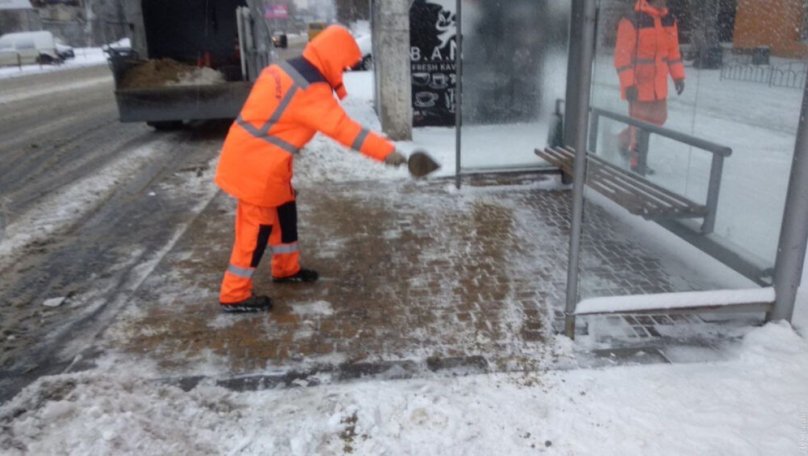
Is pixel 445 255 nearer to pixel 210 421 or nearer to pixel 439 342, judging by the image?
pixel 439 342

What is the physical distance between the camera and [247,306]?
4398mm

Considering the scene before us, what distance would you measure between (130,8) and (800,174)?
11.0 meters

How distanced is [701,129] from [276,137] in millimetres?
2790

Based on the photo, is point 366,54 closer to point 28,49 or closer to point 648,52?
point 648,52

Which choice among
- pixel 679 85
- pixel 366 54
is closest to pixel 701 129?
pixel 679 85

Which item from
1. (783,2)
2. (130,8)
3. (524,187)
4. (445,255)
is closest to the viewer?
(783,2)

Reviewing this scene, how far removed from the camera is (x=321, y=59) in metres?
4.09

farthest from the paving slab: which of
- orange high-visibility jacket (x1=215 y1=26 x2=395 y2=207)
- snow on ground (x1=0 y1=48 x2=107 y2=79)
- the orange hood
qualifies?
snow on ground (x1=0 y1=48 x2=107 y2=79)

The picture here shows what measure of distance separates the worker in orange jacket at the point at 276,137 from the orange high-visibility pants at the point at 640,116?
6.50 ft

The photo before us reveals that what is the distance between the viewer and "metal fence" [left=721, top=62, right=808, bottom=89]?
358cm

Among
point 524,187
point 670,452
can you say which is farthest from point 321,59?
point 524,187

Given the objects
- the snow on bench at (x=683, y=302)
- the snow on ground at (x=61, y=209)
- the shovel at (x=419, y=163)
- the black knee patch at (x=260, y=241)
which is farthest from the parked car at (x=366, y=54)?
the snow on bench at (x=683, y=302)

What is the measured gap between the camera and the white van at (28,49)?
3192 cm

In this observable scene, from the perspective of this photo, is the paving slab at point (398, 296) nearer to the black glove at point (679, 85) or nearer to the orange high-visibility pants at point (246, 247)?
the orange high-visibility pants at point (246, 247)
